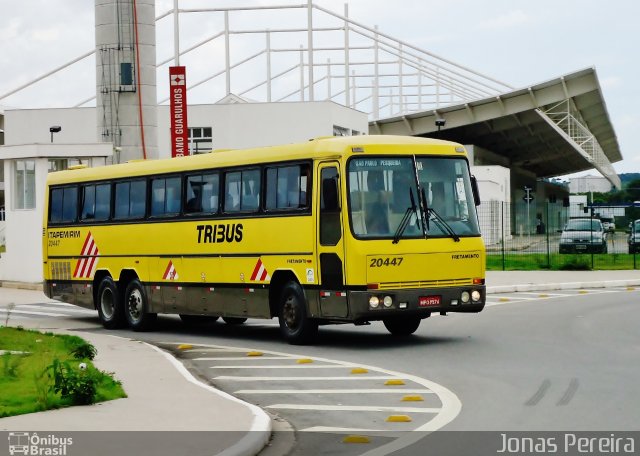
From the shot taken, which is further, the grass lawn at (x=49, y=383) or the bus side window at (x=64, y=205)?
the bus side window at (x=64, y=205)

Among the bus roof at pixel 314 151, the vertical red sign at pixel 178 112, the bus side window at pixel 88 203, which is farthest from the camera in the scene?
the vertical red sign at pixel 178 112

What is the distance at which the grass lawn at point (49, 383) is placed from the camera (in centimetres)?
1144

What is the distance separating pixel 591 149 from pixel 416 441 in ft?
257

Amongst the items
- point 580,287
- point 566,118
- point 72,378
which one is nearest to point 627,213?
point 566,118

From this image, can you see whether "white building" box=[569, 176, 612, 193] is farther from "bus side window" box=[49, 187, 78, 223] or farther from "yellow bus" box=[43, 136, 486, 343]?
"yellow bus" box=[43, 136, 486, 343]

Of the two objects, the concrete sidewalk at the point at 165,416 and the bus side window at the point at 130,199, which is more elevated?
the bus side window at the point at 130,199

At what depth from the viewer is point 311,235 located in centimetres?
1864

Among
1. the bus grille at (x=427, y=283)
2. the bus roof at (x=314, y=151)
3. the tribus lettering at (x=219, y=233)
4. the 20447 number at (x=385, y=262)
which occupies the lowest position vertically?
the bus grille at (x=427, y=283)

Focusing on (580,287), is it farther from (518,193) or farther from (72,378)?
(518,193)

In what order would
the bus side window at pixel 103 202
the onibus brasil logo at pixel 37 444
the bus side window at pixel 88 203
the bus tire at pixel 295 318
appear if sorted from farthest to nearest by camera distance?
the bus side window at pixel 88 203
the bus side window at pixel 103 202
the bus tire at pixel 295 318
the onibus brasil logo at pixel 37 444

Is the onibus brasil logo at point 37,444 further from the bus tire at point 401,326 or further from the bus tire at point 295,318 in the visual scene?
the bus tire at point 401,326

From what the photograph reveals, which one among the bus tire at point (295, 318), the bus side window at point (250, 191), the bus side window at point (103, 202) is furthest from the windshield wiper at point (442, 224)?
the bus side window at point (103, 202)

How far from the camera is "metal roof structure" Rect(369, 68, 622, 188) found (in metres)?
69.7

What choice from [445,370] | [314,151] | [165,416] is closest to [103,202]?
[314,151]
